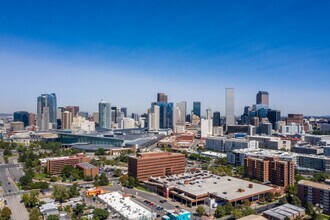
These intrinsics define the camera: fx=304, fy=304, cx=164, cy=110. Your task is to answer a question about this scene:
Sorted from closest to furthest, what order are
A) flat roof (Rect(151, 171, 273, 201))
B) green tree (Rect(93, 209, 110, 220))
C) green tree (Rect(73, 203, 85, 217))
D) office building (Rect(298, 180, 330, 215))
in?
green tree (Rect(93, 209, 110, 220))
green tree (Rect(73, 203, 85, 217))
office building (Rect(298, 180, 330, 215))
flat roof (Rect(151, 171, 273, 201))

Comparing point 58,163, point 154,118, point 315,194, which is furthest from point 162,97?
point 315,194

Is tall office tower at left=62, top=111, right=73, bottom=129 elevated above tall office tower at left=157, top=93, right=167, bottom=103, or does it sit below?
below

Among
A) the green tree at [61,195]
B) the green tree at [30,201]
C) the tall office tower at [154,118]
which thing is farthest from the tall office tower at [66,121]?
the green tree at [30,201]

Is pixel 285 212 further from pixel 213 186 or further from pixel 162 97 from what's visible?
pixel 162 97

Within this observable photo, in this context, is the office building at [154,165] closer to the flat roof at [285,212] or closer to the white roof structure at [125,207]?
the white roof structure at [125,207]

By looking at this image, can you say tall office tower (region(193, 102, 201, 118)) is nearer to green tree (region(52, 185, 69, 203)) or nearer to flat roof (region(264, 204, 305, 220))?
green tree (region(52, 185, 69, 203))

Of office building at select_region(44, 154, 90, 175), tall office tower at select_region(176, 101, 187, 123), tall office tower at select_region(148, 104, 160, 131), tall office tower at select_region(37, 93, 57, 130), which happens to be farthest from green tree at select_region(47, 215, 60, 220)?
tall office tower at select_region(176, 101, 187, 123)

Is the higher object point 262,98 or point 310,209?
point 262,98

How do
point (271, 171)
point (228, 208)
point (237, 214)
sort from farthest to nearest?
point (271, 171) < point (228, 208) < point (237, 214)
